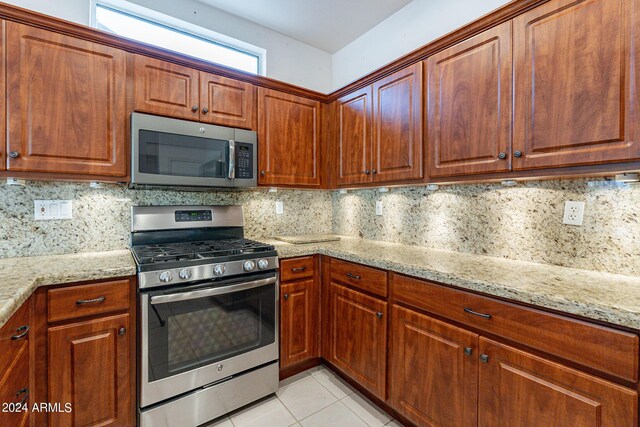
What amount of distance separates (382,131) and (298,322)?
1.50 meters

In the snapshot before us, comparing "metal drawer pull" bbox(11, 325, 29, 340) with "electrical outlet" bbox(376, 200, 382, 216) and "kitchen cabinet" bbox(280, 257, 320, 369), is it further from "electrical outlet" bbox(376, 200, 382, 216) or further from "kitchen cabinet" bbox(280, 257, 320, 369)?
"electrical outlet" bbox(376, 200, 382, 216)


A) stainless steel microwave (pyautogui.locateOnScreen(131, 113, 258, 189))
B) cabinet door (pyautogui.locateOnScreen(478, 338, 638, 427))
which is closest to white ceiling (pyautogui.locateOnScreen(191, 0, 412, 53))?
stainless steel microwave (pyautogui.locateOnScreen(131, 113, 258, 189))

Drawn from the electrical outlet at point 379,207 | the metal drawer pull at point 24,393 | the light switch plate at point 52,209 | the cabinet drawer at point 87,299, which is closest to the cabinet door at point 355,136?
the electrical outlet at point 379,207

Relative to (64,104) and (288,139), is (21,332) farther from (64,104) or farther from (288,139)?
(288,139)

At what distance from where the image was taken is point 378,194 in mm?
2574

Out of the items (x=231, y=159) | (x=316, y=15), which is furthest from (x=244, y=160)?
(x=316, y=15)

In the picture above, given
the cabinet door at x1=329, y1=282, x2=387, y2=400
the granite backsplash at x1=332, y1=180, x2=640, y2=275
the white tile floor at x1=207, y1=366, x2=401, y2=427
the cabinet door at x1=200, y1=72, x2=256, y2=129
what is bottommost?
the white tile floor at x1=207, y1=366, x2=401, y2=427

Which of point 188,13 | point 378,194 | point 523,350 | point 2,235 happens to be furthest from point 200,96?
point 523,350

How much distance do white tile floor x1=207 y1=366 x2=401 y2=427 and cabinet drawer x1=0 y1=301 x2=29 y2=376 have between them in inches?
41.8

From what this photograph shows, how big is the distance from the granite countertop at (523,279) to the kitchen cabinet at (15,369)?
1264mm

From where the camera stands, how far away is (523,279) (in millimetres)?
1288

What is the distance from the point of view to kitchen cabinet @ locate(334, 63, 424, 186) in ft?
6.26

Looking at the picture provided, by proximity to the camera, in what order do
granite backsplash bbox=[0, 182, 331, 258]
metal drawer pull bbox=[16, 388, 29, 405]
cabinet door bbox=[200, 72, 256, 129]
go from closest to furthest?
metal drawer pull bbox=[16, 388, 29, 405] → granite backsplash bbox=[0, 182, 331, 258] → cabinet door bbox=[200, 72, 256, 129]

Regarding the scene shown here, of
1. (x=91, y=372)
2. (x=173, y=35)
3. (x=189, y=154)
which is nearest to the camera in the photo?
(x=91, y=372)
